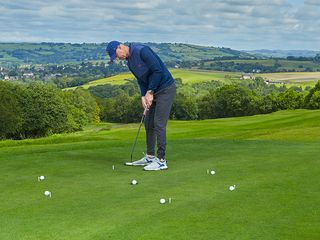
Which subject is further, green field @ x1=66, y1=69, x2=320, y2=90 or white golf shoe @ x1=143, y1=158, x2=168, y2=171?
green field @ x1=66, y1=69, x2=320, y2=90

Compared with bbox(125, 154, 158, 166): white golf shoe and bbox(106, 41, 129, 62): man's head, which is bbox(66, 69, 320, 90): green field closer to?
bbox(125, 154, 158, 166): white golf shoe

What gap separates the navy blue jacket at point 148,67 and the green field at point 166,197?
1754 mm

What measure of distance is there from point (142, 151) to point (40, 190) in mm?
5617

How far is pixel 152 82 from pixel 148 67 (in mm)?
315

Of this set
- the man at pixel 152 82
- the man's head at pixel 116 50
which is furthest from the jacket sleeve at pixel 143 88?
the man's head at pixel 116 50

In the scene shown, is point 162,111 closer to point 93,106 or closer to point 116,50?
point 116,50


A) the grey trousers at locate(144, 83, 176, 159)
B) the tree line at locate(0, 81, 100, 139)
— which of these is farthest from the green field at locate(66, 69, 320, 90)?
the grey trousers at locate(144, 83, 176, 159)

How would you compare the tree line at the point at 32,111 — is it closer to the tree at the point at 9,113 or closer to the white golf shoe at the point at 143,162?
the tree at the point at 9,113

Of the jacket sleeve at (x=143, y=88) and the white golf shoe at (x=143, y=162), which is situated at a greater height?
the jacket sleeve at (x=143, y=88)

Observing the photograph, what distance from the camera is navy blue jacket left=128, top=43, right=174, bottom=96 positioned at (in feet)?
33.4

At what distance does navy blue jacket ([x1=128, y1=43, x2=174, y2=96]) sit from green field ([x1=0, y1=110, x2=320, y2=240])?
175 cm

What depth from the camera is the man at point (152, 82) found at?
10.2 m

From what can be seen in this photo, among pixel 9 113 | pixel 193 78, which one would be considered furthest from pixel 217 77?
pixel 9 113

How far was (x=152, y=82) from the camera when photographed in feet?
33.6
